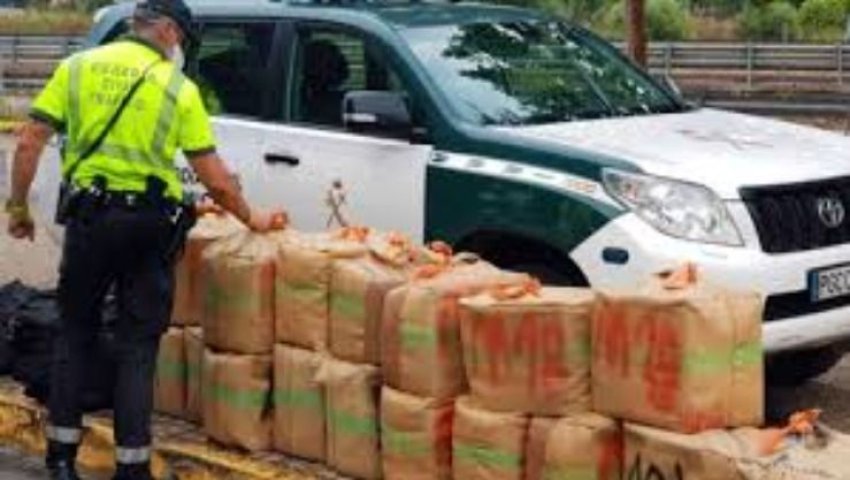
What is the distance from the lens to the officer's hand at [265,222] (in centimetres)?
594

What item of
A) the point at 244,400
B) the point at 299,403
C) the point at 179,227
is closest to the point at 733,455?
the point at 299,403

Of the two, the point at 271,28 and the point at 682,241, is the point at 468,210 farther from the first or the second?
the point at 271,28

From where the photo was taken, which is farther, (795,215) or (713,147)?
(713,147)

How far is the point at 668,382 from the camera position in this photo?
470cm

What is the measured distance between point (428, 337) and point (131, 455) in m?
1.19

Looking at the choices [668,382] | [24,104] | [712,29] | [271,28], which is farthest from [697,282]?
→ [712,29]

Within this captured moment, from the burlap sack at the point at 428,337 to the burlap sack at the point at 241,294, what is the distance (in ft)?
2.09

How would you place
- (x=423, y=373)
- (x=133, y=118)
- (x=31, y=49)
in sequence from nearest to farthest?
(x=423, y=373)
(x=133, y=118)
(x=31, y=49)

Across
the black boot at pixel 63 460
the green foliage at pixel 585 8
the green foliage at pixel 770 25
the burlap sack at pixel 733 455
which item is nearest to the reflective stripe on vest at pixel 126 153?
the black boot at pixel 63 460

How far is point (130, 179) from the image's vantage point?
18.0 ft

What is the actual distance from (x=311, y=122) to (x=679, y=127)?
166 cm

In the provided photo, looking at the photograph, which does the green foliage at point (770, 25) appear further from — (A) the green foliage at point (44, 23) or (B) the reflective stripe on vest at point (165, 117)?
(B) the reflective stripe on vest at point (165, 117)

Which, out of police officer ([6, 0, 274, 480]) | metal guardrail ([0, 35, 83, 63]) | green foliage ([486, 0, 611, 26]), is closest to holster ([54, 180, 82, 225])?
police officer ([6, 0, 274, 480])

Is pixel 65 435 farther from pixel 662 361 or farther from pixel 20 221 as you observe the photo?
pixel 662 361
